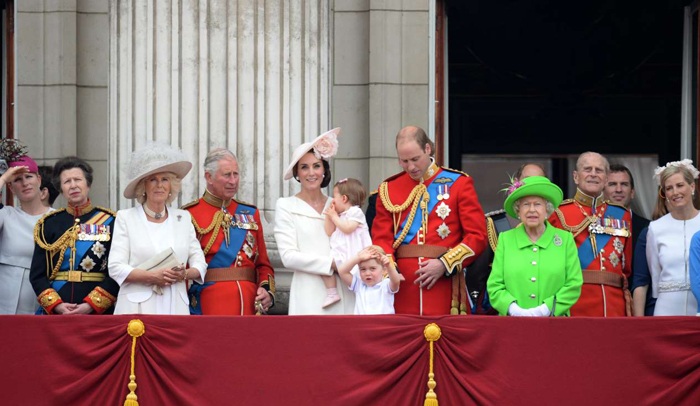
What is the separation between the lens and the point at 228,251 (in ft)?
31.0

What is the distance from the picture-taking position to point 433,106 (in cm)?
1134

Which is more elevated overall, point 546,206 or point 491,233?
point 546,206

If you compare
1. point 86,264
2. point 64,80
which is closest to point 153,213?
point 86,264

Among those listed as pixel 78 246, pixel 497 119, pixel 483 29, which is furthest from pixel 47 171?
pixel 497 119

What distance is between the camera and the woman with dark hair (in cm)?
903

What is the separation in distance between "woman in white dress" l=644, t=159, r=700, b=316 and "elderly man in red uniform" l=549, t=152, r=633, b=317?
0.74ft

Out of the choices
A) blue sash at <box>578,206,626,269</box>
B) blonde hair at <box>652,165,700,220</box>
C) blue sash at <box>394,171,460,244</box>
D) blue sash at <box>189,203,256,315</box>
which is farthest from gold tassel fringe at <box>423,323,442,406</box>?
blonde hair at <box>652,165,700,220</box>

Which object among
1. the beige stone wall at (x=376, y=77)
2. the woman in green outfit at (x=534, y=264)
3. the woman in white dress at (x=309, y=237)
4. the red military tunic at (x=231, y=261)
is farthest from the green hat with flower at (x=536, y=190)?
the beige stone wall at (x=376, y=77)

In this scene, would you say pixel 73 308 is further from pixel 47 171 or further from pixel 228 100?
pixel 228 100

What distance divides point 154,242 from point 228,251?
623 millimetres

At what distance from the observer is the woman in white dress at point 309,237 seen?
9.09 meters

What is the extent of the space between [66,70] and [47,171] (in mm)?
1465

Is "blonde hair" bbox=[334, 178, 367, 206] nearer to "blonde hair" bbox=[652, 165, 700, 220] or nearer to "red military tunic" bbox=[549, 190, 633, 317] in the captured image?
"red military tunic" bbox=[549, 190, 633, 317]

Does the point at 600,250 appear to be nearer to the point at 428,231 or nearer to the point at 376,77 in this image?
the point at 428,231
